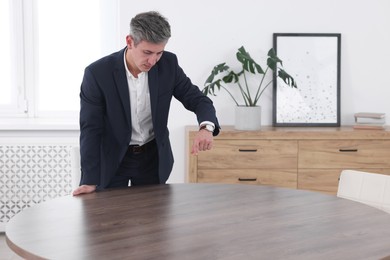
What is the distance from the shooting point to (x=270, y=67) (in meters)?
4.50

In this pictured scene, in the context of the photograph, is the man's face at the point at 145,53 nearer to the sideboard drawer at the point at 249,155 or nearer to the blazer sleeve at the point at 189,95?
the blazer sleeve at the point at 189,95

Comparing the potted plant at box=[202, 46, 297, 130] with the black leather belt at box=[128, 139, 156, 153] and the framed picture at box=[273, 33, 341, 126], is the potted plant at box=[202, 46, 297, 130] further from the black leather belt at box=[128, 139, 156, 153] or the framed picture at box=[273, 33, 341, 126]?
the black leather belt at box=[128, 139, 156, 153]

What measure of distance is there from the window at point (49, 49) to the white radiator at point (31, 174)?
0.39 meters

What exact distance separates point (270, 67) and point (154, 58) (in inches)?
74.0

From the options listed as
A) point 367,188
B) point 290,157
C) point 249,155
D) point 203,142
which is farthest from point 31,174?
point 367,188

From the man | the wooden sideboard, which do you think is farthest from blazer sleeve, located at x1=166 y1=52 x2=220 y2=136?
the wooden sideboard

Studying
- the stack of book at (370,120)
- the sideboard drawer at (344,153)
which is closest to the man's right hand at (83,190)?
the sideboard drawer at (344,153)

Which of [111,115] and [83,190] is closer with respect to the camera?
[83,190]

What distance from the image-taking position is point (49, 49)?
16.6 feet

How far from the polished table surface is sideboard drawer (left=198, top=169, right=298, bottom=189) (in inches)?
64.9

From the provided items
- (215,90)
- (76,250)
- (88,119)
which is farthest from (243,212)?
(215,90)

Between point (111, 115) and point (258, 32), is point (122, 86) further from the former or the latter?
point (258, 32)

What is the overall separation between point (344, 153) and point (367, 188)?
1.73m

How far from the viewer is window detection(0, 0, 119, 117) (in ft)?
16.3
